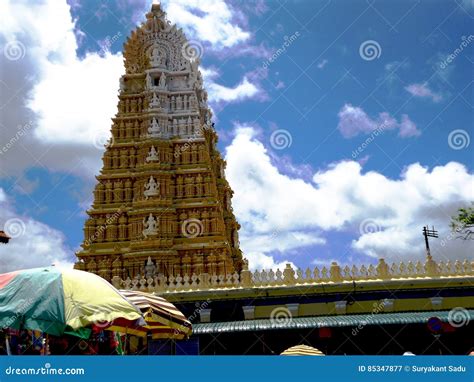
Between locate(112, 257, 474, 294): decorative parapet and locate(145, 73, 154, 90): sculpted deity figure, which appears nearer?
locate(112, 257, 474, 294): decorative parapet

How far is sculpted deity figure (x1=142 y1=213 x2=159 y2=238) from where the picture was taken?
3108 centimetres

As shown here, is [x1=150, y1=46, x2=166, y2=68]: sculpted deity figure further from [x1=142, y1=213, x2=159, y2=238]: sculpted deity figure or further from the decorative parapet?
the decorative parapet

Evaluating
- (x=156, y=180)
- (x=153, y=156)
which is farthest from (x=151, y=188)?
(x=153, y=156)

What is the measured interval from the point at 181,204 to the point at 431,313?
54.2 ft

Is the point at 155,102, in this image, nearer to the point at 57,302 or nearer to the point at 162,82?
the point at 162,82

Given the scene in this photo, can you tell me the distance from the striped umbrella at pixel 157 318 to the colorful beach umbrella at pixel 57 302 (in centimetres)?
117

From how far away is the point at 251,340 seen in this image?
20781mm

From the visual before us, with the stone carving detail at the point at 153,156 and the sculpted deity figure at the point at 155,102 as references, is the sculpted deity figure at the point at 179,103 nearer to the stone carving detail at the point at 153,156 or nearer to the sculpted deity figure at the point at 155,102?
the sculpted deity figure at the point at 155,102

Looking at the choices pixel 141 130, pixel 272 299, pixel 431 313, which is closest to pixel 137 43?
pixel 141 130

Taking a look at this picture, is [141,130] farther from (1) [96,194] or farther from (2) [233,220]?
(2) [233,220]

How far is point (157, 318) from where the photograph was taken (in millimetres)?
11156

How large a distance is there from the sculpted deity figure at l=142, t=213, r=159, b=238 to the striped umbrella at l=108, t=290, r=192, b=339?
1846 cm

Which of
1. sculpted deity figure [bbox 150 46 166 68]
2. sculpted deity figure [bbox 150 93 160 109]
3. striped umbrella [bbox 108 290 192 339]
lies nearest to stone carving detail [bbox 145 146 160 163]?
sculpted deity figure [bbox 150 93 160 109]

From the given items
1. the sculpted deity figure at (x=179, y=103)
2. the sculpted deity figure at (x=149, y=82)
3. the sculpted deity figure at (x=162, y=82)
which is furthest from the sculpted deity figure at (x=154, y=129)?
the sculpted deity figure at (x=162, y=82)
